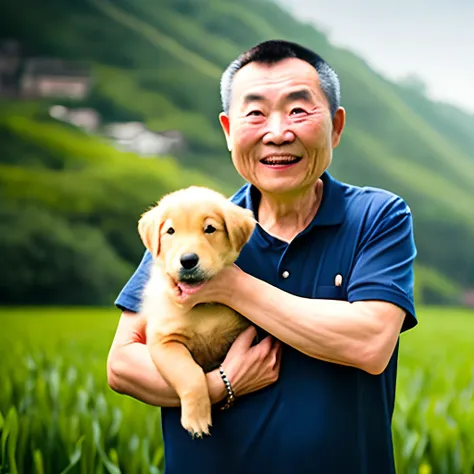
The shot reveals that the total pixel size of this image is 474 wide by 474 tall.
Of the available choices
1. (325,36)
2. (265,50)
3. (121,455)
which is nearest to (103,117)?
(325,36)

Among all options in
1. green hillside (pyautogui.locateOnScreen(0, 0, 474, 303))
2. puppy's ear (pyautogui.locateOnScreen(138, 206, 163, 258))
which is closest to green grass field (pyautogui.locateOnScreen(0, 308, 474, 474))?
puppy's ear (pyautogui.locateOnScreen(138, 206, 163, 258))

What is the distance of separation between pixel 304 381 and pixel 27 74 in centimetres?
574

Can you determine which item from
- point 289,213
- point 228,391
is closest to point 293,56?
point 289,213

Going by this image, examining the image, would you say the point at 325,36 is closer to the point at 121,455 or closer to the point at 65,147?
the point at 65,147

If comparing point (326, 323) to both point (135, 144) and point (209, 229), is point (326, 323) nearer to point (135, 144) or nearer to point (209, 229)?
point (209, 229)

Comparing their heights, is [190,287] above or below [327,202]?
below

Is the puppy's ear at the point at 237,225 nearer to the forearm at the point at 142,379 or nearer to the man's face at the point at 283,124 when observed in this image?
the man's face at the point at 283,124

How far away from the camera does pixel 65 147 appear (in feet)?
21.7

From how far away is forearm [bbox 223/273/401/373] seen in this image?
1386 mm

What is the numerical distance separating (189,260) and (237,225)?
0.45 feet

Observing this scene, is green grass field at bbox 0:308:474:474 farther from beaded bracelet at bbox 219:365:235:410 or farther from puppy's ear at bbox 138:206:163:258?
puppy's ear at bbox 138:206:163:258

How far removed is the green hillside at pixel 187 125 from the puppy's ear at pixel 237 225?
4.84m

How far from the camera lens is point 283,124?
1.49 meters

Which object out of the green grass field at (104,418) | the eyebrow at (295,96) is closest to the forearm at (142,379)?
the eyebrow at (295,96)
